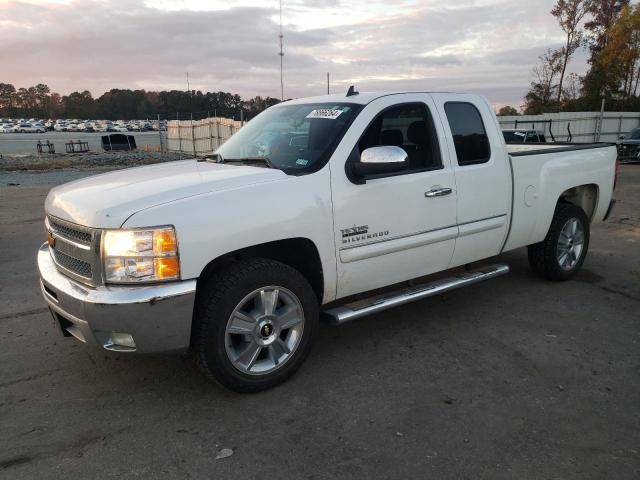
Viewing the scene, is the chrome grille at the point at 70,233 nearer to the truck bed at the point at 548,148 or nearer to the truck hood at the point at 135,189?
the truck hood at the point at 135,189

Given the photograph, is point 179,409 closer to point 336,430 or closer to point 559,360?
point 336,430

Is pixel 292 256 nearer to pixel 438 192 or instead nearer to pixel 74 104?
pixel 438 192

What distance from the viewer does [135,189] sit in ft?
10.6

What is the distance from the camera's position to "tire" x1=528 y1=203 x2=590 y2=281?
5.34m

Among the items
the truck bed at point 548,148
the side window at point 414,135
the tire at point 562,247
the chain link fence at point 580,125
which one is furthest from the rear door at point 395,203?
the chain link fence at point 580,125

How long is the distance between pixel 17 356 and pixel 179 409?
5.20ft

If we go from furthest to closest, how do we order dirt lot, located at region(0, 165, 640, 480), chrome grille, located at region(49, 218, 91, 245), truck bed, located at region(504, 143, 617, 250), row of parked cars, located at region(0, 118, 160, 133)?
row of parked cars, located at region(0, 118, 160, 133) → truck bed, located at region(504, 143, 617, 250) → chrome grille, located at region(49, 218, 91, 245) → dirt lot, located at region(0, 165, 640, 480)

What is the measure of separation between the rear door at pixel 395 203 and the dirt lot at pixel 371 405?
2.16ft

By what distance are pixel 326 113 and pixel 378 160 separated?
0.75m

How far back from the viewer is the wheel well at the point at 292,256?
3.30 meters

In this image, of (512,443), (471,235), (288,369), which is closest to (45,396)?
(288,369)

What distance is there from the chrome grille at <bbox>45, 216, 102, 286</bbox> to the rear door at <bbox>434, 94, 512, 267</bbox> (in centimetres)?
275

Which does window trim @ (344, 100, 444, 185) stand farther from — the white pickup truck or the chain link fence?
the chain link fence

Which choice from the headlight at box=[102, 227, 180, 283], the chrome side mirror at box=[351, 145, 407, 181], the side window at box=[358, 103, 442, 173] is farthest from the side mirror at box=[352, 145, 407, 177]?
the headlight at box=[102, 227, 180, 283]
